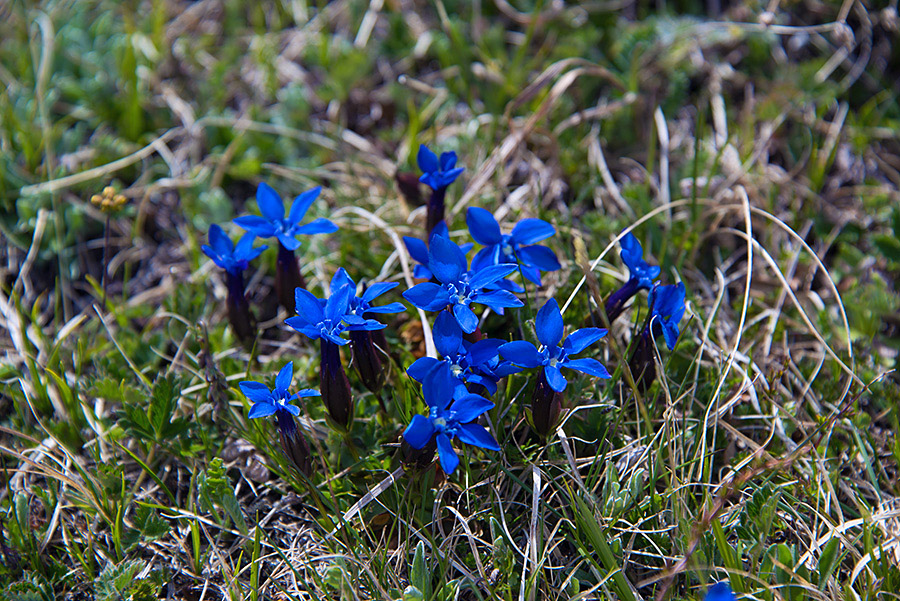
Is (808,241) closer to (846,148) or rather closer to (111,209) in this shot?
(846,148)

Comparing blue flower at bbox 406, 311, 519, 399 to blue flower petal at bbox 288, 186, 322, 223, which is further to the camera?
blue flower petal at bbox 288, 186, 322, 223

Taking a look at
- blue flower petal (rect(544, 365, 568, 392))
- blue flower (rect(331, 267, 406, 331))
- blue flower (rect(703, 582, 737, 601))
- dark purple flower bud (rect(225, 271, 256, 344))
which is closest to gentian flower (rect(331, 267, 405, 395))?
blue flower (rect(331, 267, 406, 331))

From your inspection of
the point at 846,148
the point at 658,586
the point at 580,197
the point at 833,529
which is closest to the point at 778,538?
the point at 833,529

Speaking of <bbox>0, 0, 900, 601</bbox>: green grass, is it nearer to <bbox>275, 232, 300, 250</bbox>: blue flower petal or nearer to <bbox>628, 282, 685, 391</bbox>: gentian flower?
<bbox>628, 282, 685, 391</bbox>: gentian flower

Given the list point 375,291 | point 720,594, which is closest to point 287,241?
point 375,291

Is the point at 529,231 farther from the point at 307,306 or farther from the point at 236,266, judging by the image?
the point at 236,266

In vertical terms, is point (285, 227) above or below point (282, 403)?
above
